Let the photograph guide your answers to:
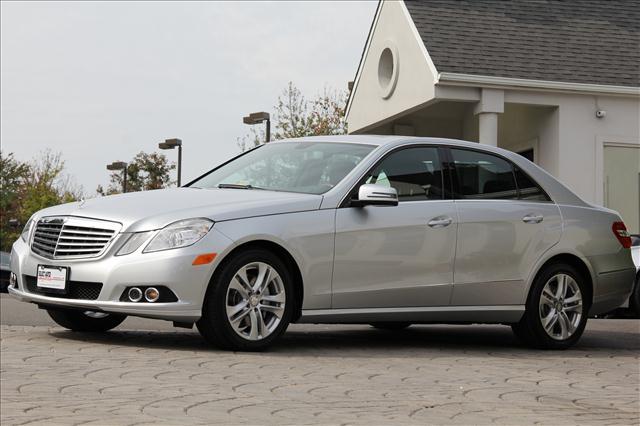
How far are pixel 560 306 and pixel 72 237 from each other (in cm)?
415

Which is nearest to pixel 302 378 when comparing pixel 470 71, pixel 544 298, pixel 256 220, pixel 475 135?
pixel 256 220

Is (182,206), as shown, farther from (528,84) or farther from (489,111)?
(528,84)

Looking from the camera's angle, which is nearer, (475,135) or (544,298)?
(544,298)

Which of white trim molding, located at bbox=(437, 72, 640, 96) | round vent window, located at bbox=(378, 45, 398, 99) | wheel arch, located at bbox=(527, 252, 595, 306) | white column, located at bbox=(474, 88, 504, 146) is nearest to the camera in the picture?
wheel arch, located at bbox=(527, 252, 595, 306)

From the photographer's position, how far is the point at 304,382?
21.8 ft

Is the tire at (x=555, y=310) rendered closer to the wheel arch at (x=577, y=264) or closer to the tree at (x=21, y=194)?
the wheel arch at (x=577, y=264)

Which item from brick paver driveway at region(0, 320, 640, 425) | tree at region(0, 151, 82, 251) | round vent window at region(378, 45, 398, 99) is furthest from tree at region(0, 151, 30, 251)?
brick paver driveway at region(0, 320, 640, 425)

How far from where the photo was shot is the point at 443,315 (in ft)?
29.7

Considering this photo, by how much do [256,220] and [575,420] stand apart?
120 inches

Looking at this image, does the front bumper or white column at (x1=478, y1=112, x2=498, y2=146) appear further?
white column at (x1=478, y1=112, x2=498, y2=146)

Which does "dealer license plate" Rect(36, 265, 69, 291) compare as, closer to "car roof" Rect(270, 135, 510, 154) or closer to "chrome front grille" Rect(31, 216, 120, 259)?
"chrome front grille" Rect(31, 216, 120, 259)

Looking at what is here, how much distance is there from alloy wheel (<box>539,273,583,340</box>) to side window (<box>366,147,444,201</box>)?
1.34m

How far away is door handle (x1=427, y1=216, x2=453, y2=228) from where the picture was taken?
8.96 metres

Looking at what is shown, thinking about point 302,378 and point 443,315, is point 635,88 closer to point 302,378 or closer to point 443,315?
point 443,315
